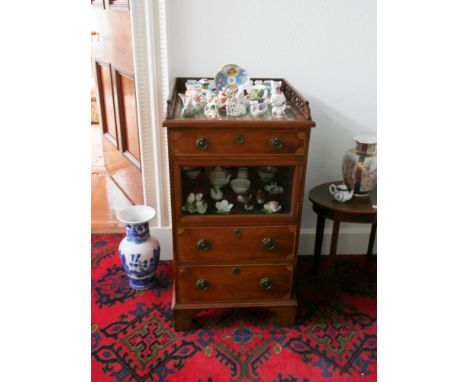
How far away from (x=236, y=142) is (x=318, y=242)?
33.7 inches

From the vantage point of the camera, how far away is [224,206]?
1.69 metres

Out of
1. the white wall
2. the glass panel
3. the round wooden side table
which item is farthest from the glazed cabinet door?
the white wall

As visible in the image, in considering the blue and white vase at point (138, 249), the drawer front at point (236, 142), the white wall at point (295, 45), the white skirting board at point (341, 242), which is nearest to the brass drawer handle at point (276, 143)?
the drawer front at point (236, 142)

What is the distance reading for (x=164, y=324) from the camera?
6.10 ft

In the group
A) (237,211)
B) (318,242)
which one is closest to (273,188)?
(237,211)

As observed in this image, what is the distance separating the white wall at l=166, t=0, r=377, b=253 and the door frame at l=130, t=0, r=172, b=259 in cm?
5

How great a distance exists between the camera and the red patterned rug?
1616 mm

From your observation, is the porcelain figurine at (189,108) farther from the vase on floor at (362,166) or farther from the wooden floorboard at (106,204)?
the wooden floorboard at (106,204)

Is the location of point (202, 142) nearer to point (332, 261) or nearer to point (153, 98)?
point (153, 98)

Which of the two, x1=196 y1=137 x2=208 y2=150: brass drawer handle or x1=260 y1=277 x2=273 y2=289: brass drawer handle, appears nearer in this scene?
x1=196 y1=137 x2=208 y2=150: brass drawer handle

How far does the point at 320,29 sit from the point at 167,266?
4.85ft

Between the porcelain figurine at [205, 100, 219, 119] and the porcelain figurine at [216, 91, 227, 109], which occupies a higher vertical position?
the porcelain figurine at [216, 91, 227, 109]

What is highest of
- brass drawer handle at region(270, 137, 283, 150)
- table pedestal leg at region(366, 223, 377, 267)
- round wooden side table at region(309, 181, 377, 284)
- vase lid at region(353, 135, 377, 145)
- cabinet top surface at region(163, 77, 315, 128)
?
cabinet top surface at region(163, 77, 315, 128)

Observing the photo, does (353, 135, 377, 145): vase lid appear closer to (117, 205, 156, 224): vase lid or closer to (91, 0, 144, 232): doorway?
(117, 205, 156, 224): vase lid
